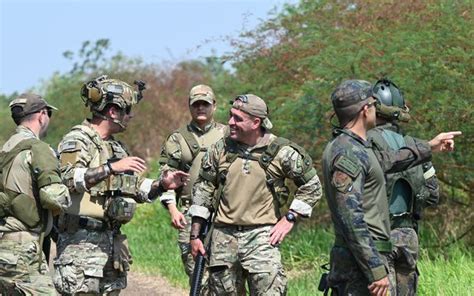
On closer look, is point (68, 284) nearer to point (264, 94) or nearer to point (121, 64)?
point (264, 94)

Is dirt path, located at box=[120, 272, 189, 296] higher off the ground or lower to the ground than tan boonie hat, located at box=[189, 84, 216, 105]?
lower

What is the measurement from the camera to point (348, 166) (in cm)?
695

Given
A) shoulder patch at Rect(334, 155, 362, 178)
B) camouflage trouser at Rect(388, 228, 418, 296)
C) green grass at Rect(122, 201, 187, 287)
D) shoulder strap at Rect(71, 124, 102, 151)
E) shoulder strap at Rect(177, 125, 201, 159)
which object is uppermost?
shoulder strap at Rect(71, 124, 102, 151)

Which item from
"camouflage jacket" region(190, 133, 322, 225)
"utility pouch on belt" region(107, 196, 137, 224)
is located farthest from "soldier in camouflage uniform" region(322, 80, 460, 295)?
"utility pouch on belt" region(107, 196, 137, 224)

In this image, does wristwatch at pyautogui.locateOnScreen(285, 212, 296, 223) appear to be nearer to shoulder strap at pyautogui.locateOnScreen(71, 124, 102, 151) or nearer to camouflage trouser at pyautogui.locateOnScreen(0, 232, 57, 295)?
shoulder strap at pyautogui.locateOnScreen(71, 124, 102, 151)

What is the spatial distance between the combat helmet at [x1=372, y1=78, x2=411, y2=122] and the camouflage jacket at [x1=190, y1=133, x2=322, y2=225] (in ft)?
2.49

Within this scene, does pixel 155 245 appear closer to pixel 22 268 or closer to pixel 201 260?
pixel 201 260

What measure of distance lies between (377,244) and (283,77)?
33.9 feet

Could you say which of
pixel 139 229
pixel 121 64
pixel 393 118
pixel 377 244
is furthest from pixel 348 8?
pixel 121 64

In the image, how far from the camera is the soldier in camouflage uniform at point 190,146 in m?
10.1

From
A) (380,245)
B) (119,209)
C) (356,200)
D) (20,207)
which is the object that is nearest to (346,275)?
(380,245)

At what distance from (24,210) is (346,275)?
2543 mm

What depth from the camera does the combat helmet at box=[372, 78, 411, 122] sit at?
8281mm

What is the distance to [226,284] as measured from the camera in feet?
28.5
